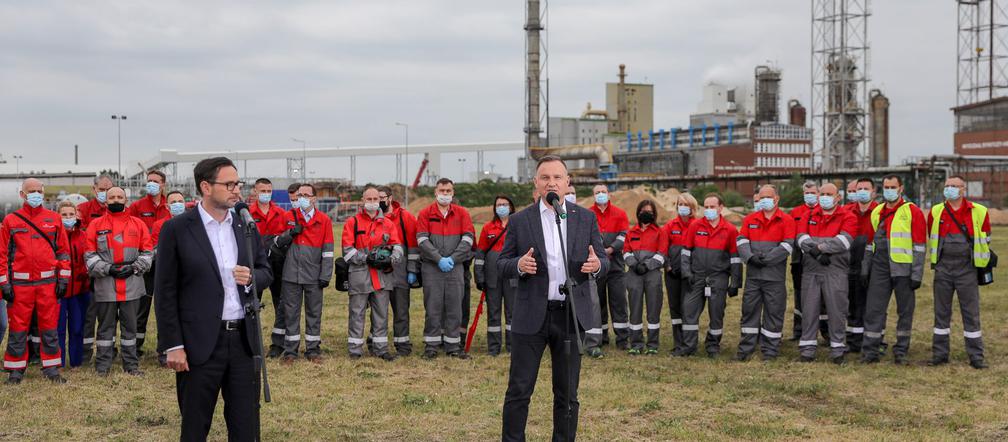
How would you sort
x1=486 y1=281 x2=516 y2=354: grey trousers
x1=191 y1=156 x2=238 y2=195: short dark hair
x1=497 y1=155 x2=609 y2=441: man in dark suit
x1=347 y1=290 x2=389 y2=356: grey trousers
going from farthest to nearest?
1. x1=486 y1=281 x2=516 y2=354: grey trousers
2. x1=347 y1=290 x2=389 y2=356: grey trousers
3. x1=497 y1=155 x2=609 y2=441: man in dark suit
4. x1=191 y1=156 x2=238 y2=195: short dark hair

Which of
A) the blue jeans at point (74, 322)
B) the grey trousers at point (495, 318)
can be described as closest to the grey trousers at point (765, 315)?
the grey trousers at point (495, 318)

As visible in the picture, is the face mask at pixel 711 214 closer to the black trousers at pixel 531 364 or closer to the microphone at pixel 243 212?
the black trousers at pixel 531 364

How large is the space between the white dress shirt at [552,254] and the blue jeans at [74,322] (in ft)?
23.3

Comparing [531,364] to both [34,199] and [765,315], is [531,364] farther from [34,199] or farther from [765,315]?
[34,199]

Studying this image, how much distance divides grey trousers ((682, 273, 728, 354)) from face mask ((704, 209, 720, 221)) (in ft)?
2.34

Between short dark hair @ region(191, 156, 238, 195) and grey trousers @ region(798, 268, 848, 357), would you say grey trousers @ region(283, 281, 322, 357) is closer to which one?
grey trousers @ region(798, 268, 848, 357)

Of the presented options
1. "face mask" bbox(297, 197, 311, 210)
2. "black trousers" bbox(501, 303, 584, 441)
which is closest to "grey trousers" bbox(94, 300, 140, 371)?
"face mask" bbox(297, 197, 311, 210)

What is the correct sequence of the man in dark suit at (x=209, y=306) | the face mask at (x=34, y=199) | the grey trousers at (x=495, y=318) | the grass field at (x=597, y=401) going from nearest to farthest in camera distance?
1. the man in dark suit at (x=209, y=306)
2. the grass field at (x=597, y=401)
3. the face mask at (x=34, y=199)
4. the grey trousers at (x=495, y=318)

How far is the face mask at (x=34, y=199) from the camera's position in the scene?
33.0 ft

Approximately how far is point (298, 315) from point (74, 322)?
2.56m

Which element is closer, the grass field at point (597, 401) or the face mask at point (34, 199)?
the grass field at point (597, 401)

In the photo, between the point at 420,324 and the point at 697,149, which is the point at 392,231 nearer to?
the point at 420,324

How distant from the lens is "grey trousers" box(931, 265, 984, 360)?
1084 centimetres

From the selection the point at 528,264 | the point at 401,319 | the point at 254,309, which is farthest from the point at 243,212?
the point at 401,319
